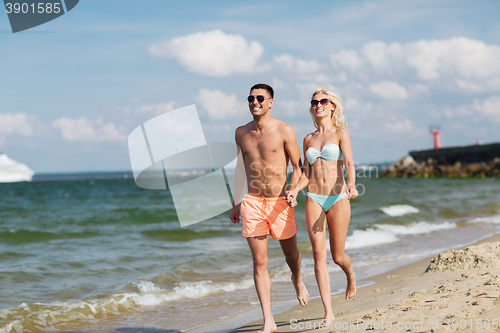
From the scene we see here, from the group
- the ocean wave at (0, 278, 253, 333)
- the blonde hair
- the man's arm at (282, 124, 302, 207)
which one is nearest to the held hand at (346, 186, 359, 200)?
the man's arm at (282, 124, 302, 207)

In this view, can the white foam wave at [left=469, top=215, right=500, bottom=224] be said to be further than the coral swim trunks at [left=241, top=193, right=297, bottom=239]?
Yes

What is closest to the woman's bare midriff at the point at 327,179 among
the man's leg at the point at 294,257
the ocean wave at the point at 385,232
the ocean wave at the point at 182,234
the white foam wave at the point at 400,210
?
the man's leg at the point at 294,257

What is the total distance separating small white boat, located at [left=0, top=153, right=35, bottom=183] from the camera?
107113mm

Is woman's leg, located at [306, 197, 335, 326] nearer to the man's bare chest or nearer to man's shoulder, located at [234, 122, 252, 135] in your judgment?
the man's bare chest

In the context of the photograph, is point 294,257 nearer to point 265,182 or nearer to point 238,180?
point 265,182

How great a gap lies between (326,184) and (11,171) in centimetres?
12231

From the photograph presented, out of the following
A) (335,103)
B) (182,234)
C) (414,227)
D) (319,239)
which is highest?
(335,103)

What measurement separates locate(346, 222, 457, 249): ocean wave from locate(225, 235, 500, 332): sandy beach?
15.6 feet

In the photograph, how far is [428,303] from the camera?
4.13 m

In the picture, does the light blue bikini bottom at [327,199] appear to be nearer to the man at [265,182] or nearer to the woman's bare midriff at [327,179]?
the woman's bare midriff at [327,179]

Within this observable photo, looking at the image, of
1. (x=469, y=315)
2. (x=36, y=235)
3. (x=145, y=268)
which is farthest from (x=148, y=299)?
(x=36, y=235)

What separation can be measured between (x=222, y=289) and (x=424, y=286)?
3.44m

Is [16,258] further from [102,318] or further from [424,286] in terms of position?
[424,286]

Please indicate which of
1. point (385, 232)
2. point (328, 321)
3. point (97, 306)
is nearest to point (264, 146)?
point (328, 321)
